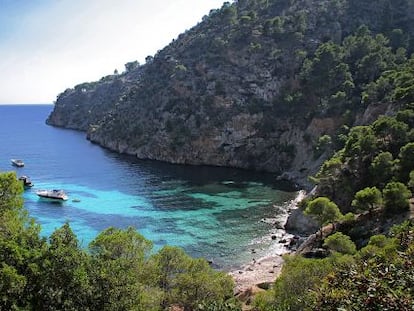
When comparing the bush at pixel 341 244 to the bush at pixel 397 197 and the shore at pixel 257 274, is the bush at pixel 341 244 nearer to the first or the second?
the bush at pixel 397 197

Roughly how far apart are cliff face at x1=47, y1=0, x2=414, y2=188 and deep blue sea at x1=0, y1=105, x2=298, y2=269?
7.22m

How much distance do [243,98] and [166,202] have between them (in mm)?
46740

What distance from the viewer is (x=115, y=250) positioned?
2928 centimetres

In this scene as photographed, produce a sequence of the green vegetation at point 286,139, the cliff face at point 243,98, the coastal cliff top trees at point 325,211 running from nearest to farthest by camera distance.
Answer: the green vegetation at point 286,139 → the coastal cliff top trees at point 325,211 → the cliff face at point 243,98

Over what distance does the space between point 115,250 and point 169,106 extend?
93.9 meters

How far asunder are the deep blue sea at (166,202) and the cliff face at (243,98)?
23.7 feet

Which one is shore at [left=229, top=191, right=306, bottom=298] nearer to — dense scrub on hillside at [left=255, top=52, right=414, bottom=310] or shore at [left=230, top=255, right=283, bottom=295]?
shore at [left=230, top=255, right=283, bottom=295]

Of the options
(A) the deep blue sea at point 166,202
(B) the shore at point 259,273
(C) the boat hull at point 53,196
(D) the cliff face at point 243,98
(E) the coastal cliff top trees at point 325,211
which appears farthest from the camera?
(D) the cliff face at point 243,98

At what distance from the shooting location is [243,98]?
112 m

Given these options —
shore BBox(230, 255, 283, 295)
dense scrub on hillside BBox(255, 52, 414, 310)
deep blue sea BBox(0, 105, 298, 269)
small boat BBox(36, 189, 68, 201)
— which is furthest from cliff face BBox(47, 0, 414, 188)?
shore BBox(230, 255, 283, 295)

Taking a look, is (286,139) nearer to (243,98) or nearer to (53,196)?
(243,98)

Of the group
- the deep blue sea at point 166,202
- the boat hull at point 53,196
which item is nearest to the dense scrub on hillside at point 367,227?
the deep blue sea at point 166,202

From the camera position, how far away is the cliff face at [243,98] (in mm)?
102688

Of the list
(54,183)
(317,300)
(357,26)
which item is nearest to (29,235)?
(317,300)
